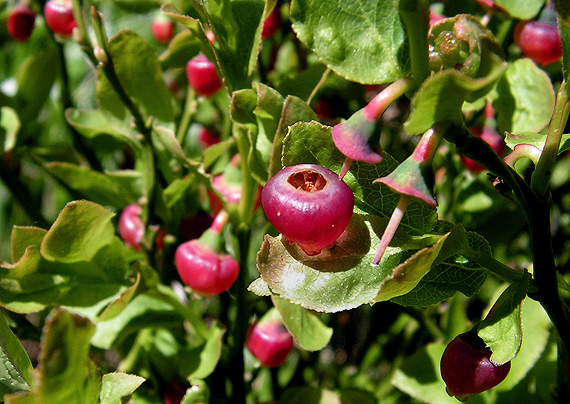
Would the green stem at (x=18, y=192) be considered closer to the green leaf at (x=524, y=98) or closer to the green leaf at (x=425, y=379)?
the green leaf at (x=425, y=379)

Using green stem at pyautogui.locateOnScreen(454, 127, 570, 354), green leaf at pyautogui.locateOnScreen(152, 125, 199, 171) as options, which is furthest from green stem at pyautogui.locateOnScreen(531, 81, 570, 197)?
green leaf at pyautogui.locateOnScreen(152, 125, 199, 171)

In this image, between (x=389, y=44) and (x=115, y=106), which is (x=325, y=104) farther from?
(x=389, y=44)

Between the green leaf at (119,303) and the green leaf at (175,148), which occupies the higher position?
the green leaf at (175,148)

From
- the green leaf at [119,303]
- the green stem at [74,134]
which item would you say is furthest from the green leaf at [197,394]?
the green stem at [74,134]

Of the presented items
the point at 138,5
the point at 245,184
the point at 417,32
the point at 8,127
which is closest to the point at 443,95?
the point at 417,32

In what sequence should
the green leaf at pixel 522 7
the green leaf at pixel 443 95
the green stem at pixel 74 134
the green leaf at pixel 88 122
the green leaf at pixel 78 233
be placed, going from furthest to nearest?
the green stem at pixel 74 134 → the green leaf at pixel 88 122 → the green leaf at pixel 522 7 → the green leaf at pixel 78 233 → the green leaf at pixel 443 95

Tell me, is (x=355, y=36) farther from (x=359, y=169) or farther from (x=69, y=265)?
(x=69, y=265)
